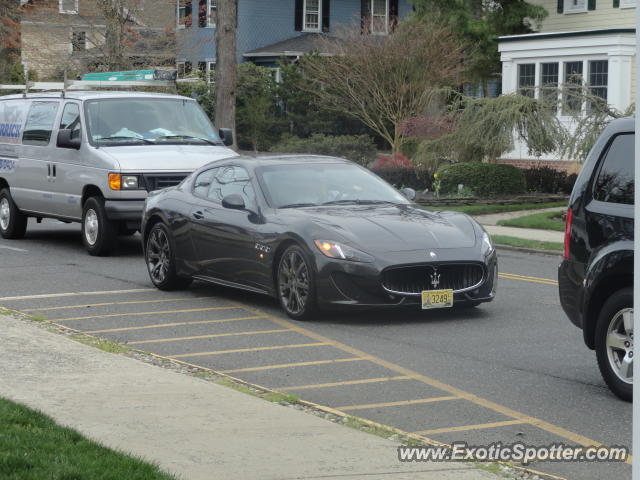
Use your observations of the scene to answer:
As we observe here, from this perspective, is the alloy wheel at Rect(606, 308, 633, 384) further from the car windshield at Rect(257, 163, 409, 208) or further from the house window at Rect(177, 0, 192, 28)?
the house window at Rect(177, 0, 192, 28)

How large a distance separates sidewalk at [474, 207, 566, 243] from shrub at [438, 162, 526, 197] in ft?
6.26

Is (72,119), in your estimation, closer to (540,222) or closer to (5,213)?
(5,213)

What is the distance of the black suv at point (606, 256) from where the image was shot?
7.66 metres

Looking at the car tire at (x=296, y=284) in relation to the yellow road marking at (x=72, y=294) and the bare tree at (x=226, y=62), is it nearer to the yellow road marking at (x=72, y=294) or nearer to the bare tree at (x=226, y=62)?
the yellow road marking at (x=72, y=294)

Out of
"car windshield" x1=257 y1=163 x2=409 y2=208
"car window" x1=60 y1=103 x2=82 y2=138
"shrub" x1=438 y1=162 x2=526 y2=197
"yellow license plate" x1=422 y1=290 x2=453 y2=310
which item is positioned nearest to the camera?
"yellow license plate" x1=422 y1=290 x2=453 y2=310

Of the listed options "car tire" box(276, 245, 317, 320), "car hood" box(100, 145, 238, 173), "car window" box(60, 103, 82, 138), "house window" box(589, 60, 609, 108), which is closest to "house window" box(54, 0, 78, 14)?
"house window" box(589, 60, 609, 108)

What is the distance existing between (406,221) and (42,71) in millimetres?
37653

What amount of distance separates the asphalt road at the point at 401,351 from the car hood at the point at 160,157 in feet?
7.25

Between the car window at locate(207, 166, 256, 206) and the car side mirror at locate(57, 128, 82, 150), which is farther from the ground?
the car side mirror at locate(57, 128, 82, 150)

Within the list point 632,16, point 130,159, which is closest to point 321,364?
point 130,159

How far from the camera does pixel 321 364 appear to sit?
905 centimetres

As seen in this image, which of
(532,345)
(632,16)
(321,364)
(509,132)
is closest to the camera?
(321,364)

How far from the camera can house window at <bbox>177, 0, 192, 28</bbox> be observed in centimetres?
4863

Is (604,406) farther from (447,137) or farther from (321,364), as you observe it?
(447,137)
